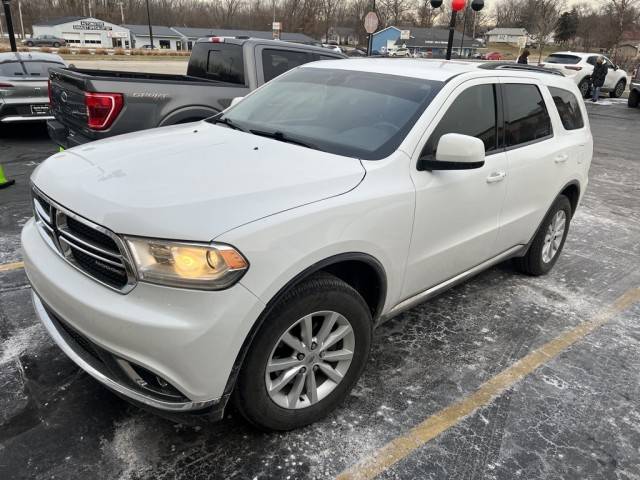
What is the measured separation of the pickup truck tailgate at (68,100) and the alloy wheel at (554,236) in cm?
458

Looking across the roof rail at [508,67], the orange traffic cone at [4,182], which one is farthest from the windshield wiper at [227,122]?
the orange traffic cone at [4,182]

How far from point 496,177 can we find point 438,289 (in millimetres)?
851

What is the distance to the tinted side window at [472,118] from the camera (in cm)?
302

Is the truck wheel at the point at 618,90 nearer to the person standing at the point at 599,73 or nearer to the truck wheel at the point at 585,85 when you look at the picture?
the truck wheel at the point at 585,85

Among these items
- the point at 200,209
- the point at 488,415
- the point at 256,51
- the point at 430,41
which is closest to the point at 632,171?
the point at 256,51

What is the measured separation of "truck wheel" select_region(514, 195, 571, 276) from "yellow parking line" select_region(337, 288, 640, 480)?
683mm

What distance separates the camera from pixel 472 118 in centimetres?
332

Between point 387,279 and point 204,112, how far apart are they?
3972mm

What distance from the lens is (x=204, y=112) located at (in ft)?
19.5

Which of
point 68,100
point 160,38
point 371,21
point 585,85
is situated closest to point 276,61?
point 68,100

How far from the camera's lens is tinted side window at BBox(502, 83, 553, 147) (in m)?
3.67

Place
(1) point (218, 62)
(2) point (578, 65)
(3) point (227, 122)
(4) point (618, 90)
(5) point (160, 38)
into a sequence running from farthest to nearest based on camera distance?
1. (5) point (160, 38)
2. (4) point (618, 90)
3. (2) point (578, 65)
4. (1) point (218, 62)
5. (3) point (227, 122)

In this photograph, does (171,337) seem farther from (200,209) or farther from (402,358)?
(402,358)

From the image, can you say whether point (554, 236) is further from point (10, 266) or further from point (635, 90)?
point (635, 90)
